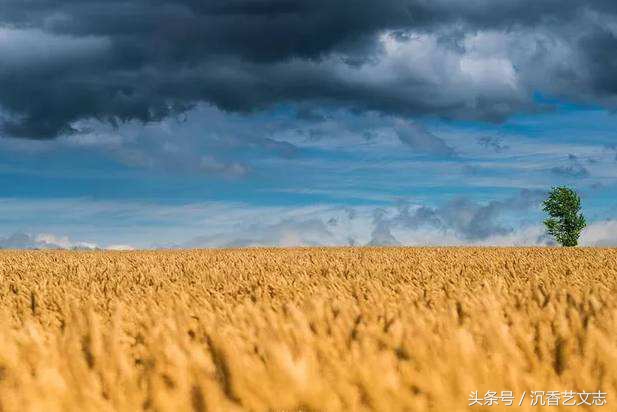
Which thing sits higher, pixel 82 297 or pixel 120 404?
pixel 82 297

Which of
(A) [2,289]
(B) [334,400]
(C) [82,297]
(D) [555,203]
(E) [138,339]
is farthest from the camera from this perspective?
(D) [555,203]

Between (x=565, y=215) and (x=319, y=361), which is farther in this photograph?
(x=565, y=215)

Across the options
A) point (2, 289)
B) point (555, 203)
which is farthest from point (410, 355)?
point (555, 203)

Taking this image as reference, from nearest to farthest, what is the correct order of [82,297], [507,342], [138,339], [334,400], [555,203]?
1. [334,400]
2. [507,342]
3. [138,339]
4. [82,297]
5. [555,203]

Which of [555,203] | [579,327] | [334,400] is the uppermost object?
[555,203]

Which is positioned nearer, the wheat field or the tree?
the wheat field

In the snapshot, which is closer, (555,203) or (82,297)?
(82,297)

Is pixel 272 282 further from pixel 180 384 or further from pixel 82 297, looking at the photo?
pixel 180 384

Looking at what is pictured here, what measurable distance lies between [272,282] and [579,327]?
3239 mm

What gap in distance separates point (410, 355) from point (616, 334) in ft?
2.86

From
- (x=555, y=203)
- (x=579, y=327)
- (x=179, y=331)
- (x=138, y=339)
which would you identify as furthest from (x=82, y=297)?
(x=555, y=203)

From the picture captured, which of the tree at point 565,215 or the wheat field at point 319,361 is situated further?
the tree at point 565,215

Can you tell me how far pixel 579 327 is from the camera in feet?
9.57

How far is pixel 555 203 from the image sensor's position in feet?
179
